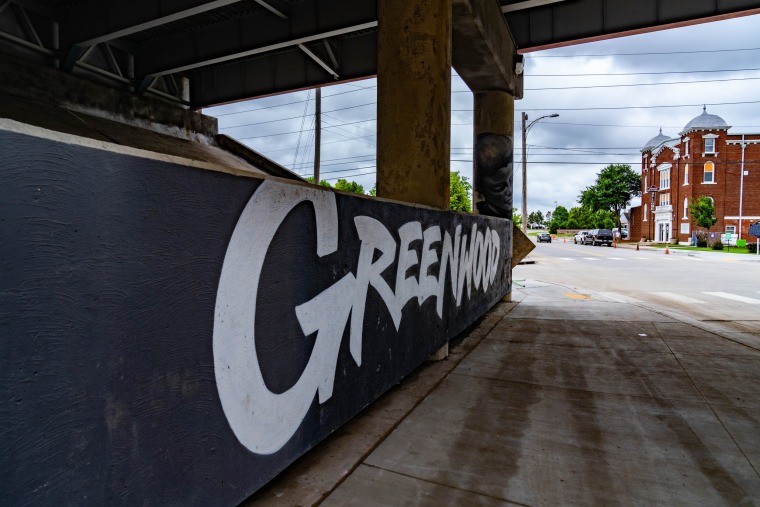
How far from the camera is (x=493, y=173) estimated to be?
10.9m

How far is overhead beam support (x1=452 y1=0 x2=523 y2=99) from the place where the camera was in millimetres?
7914

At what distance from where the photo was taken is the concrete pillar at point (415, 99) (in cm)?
564

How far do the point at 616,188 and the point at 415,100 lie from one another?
350ft

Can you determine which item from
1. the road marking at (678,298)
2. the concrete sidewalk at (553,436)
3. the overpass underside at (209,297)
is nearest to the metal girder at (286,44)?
the overpass underside at (209,297)

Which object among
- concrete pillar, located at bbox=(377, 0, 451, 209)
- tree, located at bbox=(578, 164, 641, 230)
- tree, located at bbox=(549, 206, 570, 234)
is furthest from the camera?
tree, located at bbox=(549, 206, 570, 234)

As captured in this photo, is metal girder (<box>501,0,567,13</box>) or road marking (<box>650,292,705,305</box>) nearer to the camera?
metal girder (<box>501,0,567,13</box>)

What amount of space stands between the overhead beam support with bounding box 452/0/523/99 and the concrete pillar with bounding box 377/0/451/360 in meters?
2.15

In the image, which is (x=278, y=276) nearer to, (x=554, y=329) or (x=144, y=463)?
(x=144, y=463)

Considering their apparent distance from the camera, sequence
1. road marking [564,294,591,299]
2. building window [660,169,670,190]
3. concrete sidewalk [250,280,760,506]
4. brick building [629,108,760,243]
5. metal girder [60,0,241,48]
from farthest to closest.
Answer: building window [660,169,670,190], brick building [629,108,760,243], metal girder [60,0,241,48], road marking [564,294,591,299], concrete sidewalk [250,280,760,506]

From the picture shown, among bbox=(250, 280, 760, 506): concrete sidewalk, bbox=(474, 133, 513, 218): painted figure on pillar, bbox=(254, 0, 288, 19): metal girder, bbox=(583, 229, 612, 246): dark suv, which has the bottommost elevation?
bbox=(250, 280, 760, 506): concrete sidewalk

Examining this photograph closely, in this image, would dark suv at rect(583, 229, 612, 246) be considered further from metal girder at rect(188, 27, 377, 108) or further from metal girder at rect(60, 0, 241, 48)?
metal girder at rect(60, 0, 241, 48)

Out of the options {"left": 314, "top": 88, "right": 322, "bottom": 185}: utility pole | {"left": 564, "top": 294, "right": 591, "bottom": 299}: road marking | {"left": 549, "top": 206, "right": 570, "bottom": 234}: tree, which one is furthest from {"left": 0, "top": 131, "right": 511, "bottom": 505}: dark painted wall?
{"left": 549, "top": 206, "right": 570, "bottom": 234}: tree

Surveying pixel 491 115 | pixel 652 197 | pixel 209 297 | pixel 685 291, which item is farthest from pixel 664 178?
pixel 209 297

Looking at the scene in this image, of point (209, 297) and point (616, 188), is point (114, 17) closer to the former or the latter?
point (209, 297)
